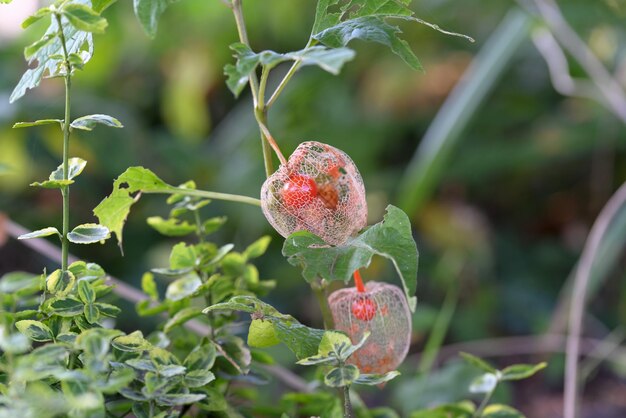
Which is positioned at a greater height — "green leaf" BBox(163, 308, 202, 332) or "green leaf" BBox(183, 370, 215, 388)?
"green leaf" BBox(163, 308, 202, 332)

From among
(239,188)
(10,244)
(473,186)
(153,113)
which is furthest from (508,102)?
(10,244)

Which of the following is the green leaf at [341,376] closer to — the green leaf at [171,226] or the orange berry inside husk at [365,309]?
the orange berry inside husk at [365,309]

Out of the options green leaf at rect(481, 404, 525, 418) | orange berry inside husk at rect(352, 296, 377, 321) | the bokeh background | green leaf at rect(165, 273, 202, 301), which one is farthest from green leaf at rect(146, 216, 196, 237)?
the bokeh background

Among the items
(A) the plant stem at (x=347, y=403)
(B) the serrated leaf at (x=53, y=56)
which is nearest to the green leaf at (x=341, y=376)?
(A) the plant stem at (x=347, y=403)

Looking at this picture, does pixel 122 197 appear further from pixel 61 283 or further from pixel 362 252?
pixel 362 252

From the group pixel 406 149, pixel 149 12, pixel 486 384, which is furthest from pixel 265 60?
pixel 406 149

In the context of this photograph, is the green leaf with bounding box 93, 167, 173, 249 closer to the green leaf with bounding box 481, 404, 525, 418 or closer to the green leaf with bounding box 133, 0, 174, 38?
the green leaf with bounding box 133, 0, 174, 38
